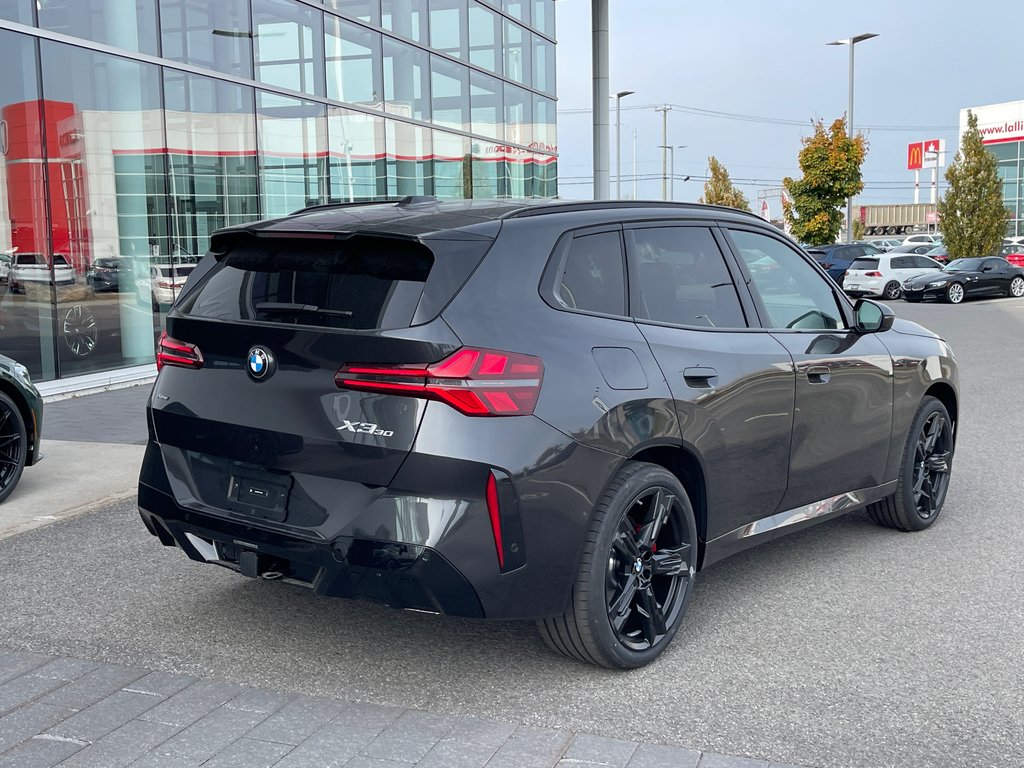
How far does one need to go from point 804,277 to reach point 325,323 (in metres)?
2.60

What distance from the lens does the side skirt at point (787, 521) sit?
4609 millimetres

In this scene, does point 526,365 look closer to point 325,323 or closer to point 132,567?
point 325,323

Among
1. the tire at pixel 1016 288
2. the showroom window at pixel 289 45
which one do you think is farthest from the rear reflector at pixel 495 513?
the tire at pixel 1016 288

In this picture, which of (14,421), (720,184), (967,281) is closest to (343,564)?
(14,421)

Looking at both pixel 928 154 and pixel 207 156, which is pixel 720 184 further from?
pixel 207 156

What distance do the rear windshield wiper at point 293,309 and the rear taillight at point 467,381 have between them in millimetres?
206

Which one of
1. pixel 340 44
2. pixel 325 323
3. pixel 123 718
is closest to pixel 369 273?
pixel 325 323

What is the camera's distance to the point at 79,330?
1306 cm

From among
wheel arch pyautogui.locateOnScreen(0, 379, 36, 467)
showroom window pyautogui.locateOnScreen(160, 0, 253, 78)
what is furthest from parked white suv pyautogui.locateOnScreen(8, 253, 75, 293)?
wheel arch pyautogui.locateOnScreen(0, 379, 36, 467)

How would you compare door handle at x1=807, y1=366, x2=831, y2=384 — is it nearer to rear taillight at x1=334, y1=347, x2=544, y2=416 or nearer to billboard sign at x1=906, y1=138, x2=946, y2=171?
rear taillight at x1=334, y1=347, x2=544, y2=416

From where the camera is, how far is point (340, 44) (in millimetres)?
17891

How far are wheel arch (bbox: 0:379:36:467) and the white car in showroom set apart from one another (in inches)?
1116

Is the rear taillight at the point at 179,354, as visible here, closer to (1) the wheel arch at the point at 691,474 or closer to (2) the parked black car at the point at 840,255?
(1) the wheel arch at the point at 691,474

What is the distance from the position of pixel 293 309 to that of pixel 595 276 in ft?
3.65
